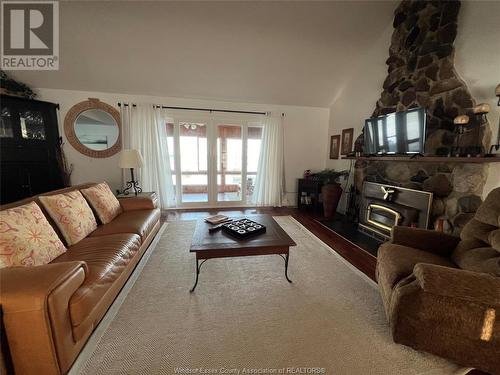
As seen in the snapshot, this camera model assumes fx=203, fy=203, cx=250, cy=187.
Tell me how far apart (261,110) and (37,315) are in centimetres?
432

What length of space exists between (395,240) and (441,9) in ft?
9.12

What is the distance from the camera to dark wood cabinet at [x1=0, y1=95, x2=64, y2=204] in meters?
3.20

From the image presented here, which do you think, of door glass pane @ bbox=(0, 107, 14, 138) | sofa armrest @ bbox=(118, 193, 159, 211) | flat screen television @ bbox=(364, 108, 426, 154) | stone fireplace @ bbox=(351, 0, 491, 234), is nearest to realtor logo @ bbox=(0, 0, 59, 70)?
door glass pane @ bbox=(0, 107, 14, 138)

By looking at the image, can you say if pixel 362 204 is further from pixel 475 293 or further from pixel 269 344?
pixel 269 344

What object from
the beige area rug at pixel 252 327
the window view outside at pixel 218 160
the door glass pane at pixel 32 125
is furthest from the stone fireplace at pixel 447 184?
the door glass pane at pixel 32 125

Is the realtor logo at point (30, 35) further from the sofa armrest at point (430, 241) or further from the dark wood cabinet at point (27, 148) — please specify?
the sofa armrest at point (430, 241)

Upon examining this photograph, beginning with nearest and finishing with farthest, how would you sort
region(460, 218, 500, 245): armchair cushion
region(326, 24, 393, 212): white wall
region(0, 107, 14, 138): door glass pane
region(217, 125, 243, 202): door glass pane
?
region(460, 218, 500, 245): armchair cushion < region(0, 107, 14, 138): door glass pane < region(326, 24, 393, 212): white wall < region(217, 125, 243, 202): door glass pane

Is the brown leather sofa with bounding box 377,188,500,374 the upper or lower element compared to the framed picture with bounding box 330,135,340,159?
lower

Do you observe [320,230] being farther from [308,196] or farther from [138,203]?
[138,203]

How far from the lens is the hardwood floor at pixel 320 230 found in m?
2.31

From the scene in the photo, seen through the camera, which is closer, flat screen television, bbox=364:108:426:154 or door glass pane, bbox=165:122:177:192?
flat screen television, bbox=364:108:426:154

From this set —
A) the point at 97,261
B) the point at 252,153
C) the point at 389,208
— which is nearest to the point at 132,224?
the point at 97,261

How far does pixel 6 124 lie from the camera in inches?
126

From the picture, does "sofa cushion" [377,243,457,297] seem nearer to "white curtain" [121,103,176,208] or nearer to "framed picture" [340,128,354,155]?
"framed picture" [340,128,354,155]
